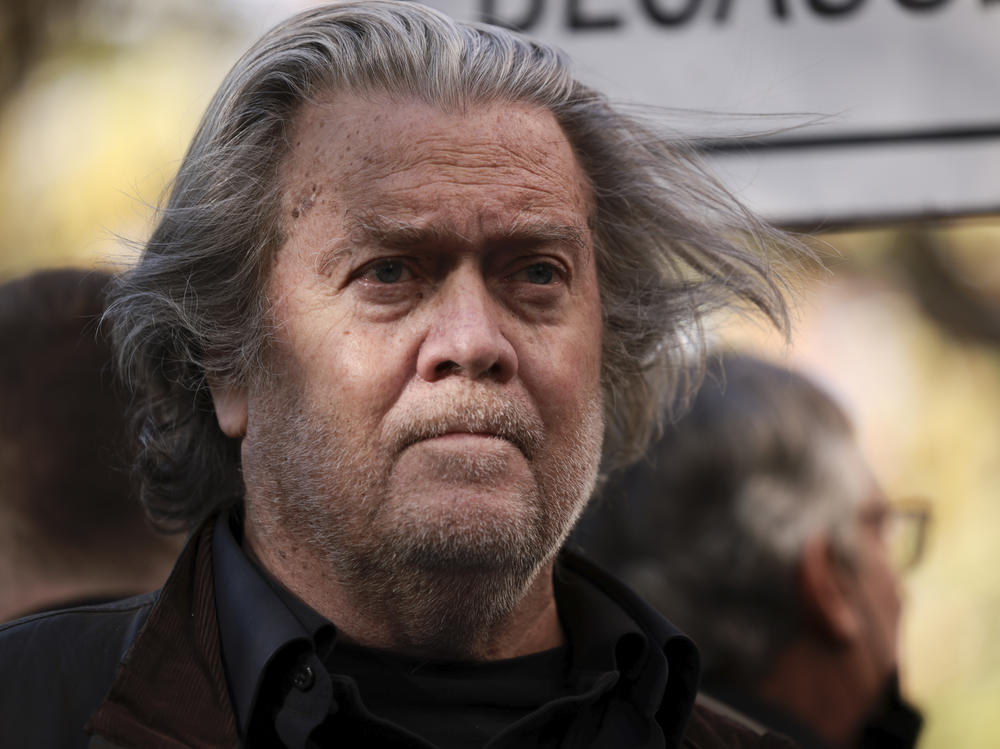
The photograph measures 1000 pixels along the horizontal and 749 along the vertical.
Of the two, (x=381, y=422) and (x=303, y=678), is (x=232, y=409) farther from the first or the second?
(x=303, y=678)

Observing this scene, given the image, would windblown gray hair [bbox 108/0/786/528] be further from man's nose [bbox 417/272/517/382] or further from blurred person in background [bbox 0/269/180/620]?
man's nose [bbox 417/272/517/382]

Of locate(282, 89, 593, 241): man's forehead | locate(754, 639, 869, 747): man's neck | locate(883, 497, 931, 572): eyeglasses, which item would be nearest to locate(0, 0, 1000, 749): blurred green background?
locate(883, 497, 931, 572): eyeglasses

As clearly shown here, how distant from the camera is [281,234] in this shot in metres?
2.36

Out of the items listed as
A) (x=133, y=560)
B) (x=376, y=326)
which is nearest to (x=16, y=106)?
(x=133, y=560)

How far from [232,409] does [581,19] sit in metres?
1.06

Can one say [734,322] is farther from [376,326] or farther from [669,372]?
[376,326]

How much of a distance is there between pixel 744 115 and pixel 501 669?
117cm

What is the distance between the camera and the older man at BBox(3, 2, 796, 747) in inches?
82.8

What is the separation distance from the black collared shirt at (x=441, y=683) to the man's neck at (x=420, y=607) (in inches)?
1.1

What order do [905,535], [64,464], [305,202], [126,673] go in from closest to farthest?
[126,673] < [305,202] < [64,464] < [905,535]

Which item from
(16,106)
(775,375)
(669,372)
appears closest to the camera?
(669,372)

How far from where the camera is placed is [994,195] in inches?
102

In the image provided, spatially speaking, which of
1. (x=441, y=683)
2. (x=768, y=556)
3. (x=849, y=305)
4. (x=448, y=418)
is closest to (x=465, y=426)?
(x=448, y=418)

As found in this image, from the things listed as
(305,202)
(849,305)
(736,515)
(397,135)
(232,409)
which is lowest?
(849,305)
